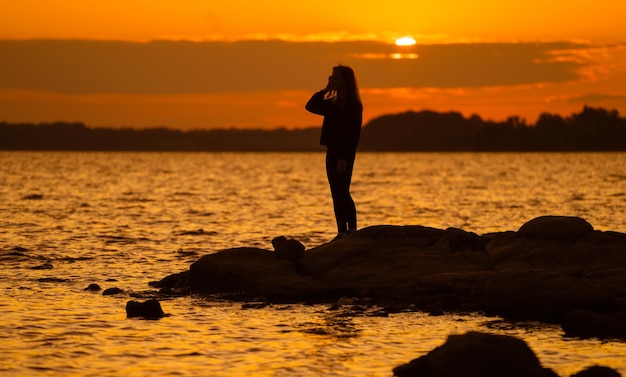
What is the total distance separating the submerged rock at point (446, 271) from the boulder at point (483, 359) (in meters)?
4.87

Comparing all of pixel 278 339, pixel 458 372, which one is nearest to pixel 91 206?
pixel 278 339

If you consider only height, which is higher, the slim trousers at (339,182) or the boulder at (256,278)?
the slim trousers at (339,182)

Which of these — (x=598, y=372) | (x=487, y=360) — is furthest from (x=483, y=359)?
(x=598, y=372)

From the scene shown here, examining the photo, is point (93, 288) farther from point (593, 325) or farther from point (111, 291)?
point (593, 325)

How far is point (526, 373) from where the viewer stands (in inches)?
470

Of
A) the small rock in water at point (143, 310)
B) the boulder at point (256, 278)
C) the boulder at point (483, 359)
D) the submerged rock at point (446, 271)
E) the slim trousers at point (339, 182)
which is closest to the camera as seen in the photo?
the boulder at point (483, 359)

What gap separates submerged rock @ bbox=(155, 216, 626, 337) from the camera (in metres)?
17.1

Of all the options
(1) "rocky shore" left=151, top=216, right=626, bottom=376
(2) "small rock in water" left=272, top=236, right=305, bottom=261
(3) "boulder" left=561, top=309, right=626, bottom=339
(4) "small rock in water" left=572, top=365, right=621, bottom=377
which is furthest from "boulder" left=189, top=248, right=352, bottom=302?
(4) "small rock in water" left=572, top=365, right=621, bottom=377

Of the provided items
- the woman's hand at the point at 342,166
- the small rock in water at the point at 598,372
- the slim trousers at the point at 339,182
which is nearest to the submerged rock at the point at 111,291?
the slim trousers at the point at 339,182

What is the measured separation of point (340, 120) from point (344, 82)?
667mm

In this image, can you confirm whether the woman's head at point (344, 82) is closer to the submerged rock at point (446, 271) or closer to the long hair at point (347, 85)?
the long hair at point (347, 85)

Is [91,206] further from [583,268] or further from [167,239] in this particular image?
[583,268]

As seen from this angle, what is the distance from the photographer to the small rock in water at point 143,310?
16906 mm

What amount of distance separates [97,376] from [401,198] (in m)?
52.8
